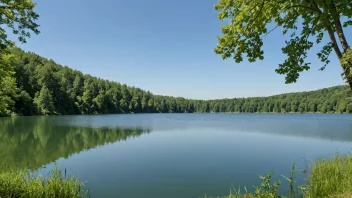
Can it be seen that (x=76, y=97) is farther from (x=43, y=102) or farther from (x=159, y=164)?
(x=159, y=164)

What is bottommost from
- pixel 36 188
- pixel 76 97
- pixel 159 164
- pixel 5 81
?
pixel 159 164

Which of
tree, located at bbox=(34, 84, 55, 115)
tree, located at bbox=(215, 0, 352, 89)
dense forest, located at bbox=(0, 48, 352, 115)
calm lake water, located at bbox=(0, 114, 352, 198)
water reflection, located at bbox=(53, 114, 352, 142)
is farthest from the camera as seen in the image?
dense forest, located at bbox=(0, 48, 352, 115)

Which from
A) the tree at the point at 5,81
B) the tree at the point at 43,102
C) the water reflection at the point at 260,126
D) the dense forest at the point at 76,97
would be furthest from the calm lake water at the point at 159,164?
the tree at the point at 43,102

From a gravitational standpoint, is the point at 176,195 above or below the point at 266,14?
below

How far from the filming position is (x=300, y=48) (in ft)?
23.3

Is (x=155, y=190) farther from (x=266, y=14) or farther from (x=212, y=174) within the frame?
(x=266, y=14)

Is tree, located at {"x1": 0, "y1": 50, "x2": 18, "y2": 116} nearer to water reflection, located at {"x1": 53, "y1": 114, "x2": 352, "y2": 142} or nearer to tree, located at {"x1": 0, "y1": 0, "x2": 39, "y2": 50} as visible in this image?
tree, located at {"x1": 0, "y1": 0, "x2": 39, "y2": 50}

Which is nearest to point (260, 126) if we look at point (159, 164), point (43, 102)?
point (159, 164)

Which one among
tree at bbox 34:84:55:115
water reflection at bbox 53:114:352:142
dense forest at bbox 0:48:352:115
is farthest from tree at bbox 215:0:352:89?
tree at bbox 34:84:55:115

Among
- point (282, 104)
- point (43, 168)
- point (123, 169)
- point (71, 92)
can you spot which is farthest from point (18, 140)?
point (282, 104)

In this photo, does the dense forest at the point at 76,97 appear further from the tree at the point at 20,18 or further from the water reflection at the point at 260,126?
the tree at the point at 20,18

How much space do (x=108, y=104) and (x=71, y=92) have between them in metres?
25.4

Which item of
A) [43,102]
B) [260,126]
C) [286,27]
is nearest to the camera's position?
[286,27]

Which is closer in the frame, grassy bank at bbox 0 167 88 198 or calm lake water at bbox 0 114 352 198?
grassy bank at bbox 0 167 88 198
